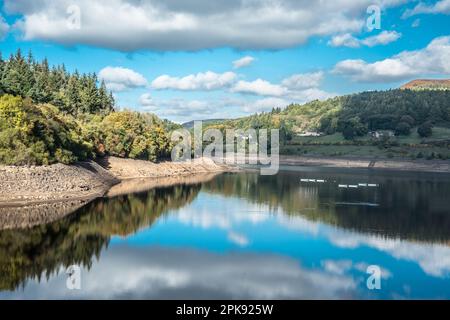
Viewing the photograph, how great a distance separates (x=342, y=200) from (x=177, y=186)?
1210 inches

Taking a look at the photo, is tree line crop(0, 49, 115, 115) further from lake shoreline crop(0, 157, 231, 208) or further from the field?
the field

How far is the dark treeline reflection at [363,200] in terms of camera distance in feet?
170

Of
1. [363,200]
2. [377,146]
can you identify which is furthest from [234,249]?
[377,146]

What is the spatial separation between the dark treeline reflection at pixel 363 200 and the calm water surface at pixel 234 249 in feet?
0.91

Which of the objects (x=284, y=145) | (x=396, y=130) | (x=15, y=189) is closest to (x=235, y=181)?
(x=15, y=189)

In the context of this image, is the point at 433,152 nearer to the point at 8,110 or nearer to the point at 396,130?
the point at 396,130

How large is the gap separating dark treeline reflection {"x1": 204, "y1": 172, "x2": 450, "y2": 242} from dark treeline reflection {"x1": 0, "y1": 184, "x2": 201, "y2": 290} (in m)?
17.9

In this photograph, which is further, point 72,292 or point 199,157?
point 199,157

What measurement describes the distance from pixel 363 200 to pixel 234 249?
36075 millimetres

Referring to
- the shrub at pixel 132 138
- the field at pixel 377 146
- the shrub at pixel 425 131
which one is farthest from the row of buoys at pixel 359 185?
the shrub at pixel 425 131

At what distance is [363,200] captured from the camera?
235 ft

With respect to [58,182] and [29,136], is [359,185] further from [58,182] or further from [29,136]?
[29,136]

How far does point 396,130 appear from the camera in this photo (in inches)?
7357

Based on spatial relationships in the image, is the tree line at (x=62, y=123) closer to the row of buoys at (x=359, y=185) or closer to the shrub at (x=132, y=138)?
the shrub at (x=132, y=138)
